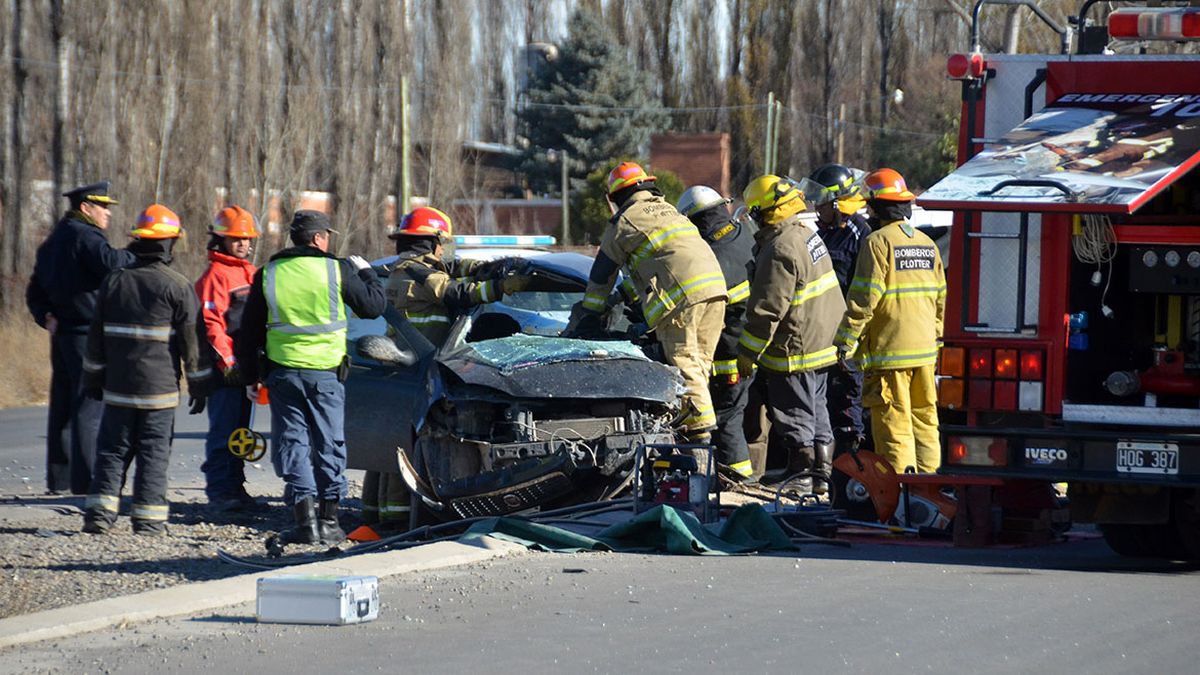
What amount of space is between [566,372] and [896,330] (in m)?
1.90

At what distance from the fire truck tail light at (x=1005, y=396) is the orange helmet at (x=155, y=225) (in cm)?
458

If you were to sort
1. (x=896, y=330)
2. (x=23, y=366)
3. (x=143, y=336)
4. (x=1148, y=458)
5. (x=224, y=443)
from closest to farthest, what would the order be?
(x=1148, y=458), (x=896, y=330), (x=143, y=336), (x=224, y=443), (x=23, y=366)

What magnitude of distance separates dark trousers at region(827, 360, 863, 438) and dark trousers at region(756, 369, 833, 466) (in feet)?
1.35

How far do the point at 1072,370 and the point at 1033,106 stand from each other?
124 cm

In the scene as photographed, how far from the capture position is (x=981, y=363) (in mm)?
7711

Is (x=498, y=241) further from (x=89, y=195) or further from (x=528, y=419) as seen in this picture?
(x=528, y=419)

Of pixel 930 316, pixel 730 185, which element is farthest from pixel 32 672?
pixel 730 185

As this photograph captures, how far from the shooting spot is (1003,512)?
826cm

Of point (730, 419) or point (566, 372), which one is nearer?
point (566, 372)

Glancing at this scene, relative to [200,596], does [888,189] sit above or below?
above

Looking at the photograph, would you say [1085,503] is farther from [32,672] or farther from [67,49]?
[67,49]

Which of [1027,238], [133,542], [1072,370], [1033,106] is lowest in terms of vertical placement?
[133,542]

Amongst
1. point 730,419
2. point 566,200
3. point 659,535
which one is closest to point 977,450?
point 659,535

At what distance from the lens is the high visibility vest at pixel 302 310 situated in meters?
8.91
